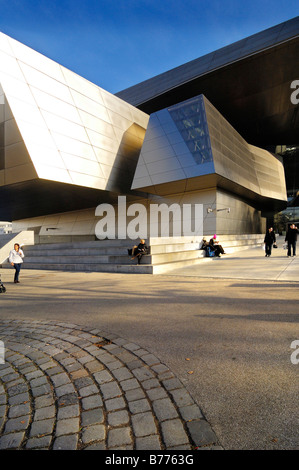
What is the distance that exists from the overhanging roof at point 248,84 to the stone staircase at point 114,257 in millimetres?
21551

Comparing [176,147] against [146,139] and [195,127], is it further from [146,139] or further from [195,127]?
[146,139]

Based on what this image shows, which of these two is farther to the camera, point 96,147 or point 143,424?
point 96,147

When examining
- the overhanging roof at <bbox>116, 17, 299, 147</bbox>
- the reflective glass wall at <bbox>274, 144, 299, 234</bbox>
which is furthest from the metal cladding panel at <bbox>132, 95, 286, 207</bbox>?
the reflective glass wall at <bbox>274, 144, 299, 234</bbox>

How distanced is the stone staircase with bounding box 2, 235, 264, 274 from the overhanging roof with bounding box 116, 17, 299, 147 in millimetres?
21551

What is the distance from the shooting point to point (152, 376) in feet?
8.25

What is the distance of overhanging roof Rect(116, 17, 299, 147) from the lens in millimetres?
23609

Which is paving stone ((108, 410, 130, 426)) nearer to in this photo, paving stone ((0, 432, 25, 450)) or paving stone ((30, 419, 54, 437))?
paving stone ((30, 419, 54, 437))

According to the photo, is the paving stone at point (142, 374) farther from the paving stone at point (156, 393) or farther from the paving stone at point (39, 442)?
the paving stone at point (39, 442)

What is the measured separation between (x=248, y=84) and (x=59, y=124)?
76.5 feet

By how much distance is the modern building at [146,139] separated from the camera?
1670 centimetres

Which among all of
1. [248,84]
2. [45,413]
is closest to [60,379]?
[45,413]

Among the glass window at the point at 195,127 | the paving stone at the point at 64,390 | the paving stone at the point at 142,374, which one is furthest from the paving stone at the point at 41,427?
the glass window at the point at 195,127
